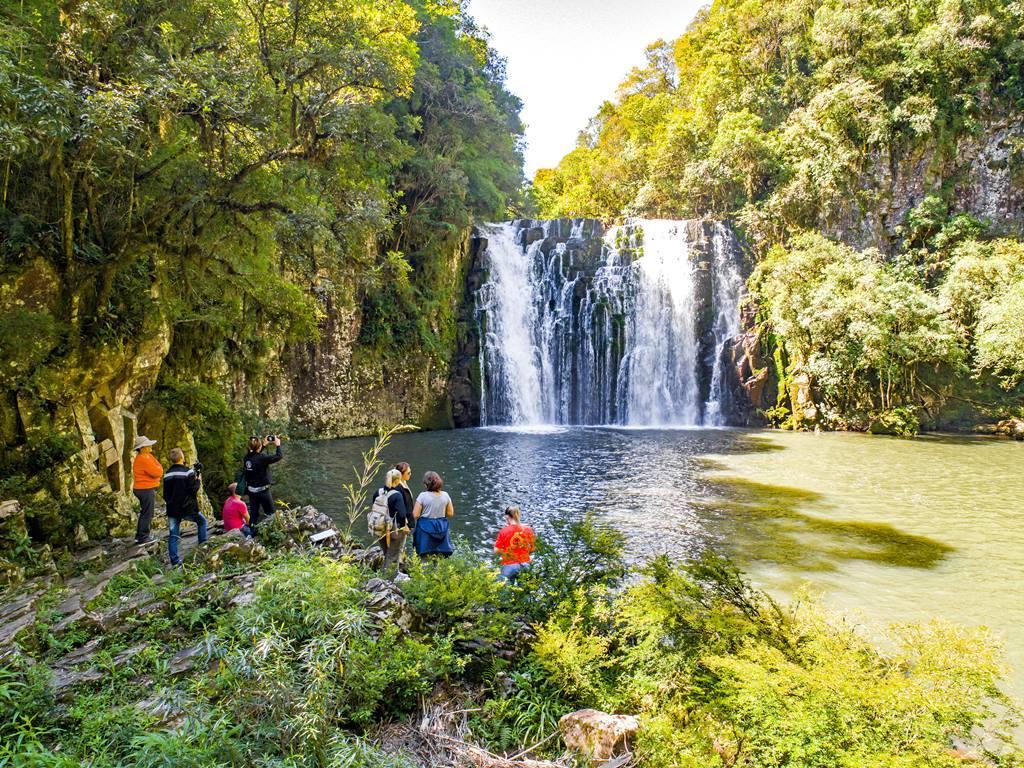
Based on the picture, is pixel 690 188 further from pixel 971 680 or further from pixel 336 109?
pixel 971 680

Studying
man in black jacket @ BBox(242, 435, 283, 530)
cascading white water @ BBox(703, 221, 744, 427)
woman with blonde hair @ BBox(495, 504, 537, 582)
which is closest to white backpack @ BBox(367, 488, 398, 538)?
woman with blonde hair @ BBox(495, 504, 537, 582)

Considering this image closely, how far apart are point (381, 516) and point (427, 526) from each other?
684 mm

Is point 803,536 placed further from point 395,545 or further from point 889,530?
point 395,545

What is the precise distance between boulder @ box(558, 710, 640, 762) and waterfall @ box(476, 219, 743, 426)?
21.2m

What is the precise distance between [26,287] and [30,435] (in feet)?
6.17

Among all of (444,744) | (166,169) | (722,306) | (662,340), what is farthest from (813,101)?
(444,744)

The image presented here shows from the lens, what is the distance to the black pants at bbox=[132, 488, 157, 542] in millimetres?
6270

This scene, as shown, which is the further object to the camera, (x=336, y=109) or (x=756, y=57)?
(x=756, y=57)

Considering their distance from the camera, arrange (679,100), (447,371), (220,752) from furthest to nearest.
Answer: (679,100), (447,371), (220,752)

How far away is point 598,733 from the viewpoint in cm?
315

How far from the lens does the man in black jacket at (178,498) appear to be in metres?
5.73

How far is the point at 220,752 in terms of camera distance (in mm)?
2592

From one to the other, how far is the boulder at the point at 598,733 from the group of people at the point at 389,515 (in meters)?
2.05

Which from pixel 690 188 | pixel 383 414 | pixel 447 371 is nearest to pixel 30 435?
pixel 383 414
